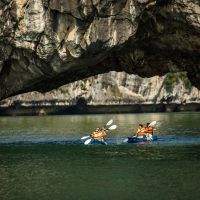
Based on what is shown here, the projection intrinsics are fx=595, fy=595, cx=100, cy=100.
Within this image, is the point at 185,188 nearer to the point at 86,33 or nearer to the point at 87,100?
the point at 86,33

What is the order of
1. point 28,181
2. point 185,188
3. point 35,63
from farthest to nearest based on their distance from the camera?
point 35,63 → point 28,181 → point 185,188

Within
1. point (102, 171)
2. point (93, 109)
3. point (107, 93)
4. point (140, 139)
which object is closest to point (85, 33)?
point (102, 171)

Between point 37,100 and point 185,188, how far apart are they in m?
95.3

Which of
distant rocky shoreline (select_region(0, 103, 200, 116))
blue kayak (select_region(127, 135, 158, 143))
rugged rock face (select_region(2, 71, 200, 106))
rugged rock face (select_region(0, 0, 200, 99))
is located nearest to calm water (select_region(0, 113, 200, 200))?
blue kayak (select_region(127, 135, 158, 143))

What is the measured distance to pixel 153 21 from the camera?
133 feet

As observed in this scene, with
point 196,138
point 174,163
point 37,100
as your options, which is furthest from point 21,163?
point 37,100

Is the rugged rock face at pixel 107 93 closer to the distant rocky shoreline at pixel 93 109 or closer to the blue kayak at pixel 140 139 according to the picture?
the distant rocky shoreline at pixel 93 109

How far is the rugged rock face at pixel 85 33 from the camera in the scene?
128 ft

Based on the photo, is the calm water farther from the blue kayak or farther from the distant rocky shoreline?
the distant rocky shoreline

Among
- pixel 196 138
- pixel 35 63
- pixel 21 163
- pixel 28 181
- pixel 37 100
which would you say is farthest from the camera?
pixel 37 100

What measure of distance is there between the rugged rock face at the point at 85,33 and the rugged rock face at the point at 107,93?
245 ft

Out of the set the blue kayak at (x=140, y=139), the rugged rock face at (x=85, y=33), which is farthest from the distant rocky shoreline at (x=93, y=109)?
the rugged rock face at (x=85, y=33)

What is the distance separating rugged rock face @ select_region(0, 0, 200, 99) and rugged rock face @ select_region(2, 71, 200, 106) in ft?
245

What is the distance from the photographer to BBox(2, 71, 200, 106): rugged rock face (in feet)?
394
